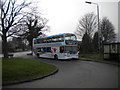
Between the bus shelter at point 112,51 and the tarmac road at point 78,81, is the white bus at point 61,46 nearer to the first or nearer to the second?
the bus shelter at point 112,51

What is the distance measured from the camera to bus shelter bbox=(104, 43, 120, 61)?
15.8 metres

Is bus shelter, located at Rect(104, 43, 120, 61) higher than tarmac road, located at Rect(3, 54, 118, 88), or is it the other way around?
bus shelter, located at Rect(104, 43, 120, 61)

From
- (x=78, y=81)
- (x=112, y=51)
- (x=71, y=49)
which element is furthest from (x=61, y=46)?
(x=78, y=81)

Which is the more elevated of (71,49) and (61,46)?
(61,46)

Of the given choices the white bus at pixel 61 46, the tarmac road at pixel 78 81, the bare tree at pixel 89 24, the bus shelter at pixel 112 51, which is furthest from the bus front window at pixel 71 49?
the bare tree at pixel 89 24

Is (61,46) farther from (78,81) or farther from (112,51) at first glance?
(78,81)

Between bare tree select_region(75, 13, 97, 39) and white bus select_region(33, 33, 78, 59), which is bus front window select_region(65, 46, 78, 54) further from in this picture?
bare tree select_region(75, 13, 97, 39)

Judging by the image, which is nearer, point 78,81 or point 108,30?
point 78,81

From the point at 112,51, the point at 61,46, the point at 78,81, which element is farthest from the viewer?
the point at 61,46

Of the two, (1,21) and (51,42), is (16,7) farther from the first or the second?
(51,42)

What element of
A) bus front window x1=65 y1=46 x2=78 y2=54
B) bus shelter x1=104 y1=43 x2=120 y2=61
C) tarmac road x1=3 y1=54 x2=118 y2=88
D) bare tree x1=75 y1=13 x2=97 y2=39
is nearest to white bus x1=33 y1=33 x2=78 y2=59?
bus front window x1=65 y1=46 x2=78 y2=54

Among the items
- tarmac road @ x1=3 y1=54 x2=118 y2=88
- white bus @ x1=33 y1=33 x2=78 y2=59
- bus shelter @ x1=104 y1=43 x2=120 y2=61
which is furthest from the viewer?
white bus @ x1=33 y1=33 x2=78 y2=59

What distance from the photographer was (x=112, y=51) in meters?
16.8

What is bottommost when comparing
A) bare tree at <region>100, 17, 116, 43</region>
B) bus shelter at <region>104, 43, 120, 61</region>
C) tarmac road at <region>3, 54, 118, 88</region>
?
tarmac road at <region>3, 54, 118, 88</region>
